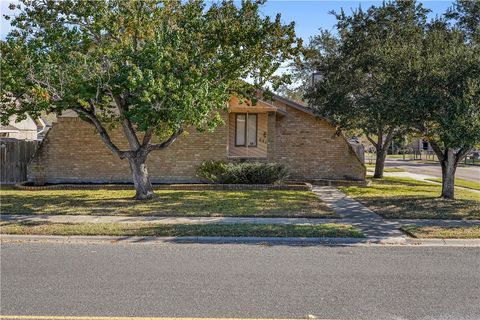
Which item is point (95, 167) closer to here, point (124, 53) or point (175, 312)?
point (124, 53)

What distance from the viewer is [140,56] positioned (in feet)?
41.0

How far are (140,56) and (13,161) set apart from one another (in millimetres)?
10732

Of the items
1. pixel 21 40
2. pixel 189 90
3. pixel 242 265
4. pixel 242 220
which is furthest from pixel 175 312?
pixel 21 40

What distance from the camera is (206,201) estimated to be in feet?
48.7

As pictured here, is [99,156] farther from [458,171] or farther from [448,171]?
[458,171]

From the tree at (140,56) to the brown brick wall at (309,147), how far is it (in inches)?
301

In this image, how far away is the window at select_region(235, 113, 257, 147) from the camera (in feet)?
71.5

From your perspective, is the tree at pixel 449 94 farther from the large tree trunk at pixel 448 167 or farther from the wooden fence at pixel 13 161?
the wooden fence at pixel 13 161

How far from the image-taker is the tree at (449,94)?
12.7 metres

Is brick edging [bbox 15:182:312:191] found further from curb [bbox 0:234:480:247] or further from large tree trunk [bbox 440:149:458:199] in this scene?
curb [bbox 0:234:480:247]

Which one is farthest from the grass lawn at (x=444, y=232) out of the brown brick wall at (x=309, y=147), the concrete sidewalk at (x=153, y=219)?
the brown brick wall at (x=309, y=147)

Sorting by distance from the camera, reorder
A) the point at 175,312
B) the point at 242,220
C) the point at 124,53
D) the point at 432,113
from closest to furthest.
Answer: the point at 175,312
the point at 242,220
the point at 124,53
the point at 432,113

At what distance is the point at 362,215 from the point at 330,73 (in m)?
10.4

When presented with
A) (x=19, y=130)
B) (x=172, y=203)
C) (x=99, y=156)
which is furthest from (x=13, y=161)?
(x=19, y=130)
